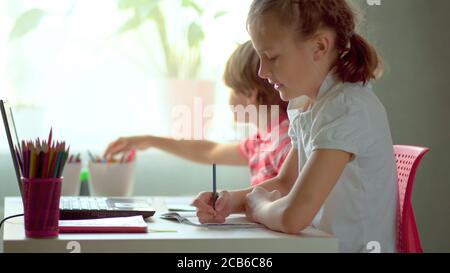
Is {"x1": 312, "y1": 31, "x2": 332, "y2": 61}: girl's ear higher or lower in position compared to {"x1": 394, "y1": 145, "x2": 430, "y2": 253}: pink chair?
higher

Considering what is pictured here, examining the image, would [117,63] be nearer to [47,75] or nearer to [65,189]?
[47,75]

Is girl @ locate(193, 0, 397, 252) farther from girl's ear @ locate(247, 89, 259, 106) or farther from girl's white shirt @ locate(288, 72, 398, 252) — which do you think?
girl's ear @ locate(247, 89, 259, 106)

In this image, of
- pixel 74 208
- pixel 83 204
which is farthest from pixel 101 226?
pixel 83 204

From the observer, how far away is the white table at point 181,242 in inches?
41.5

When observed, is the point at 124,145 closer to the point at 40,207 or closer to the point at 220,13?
the point at 220,13

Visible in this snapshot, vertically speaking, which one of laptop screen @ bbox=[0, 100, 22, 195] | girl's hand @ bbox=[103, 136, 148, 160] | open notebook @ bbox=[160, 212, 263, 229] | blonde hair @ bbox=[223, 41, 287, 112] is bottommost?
open notebook @ bbox=[160, 212, 263, 229]

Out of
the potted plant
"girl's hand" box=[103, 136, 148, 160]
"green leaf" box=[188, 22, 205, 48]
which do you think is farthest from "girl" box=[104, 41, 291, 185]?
"green leaf" box=[188, 22, 205, 48]

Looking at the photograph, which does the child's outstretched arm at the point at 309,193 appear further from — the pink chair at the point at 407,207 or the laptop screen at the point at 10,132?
the laptop screen at the point at 10,132

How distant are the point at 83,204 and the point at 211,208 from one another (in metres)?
0.29

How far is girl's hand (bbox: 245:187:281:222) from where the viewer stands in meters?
1.27

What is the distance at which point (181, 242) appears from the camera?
3.52ft

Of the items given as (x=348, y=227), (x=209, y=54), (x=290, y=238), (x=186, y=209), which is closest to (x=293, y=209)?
(x=290, y=238)

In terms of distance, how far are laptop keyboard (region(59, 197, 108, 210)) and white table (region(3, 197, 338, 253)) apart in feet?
0.66

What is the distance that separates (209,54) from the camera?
2318 mm
